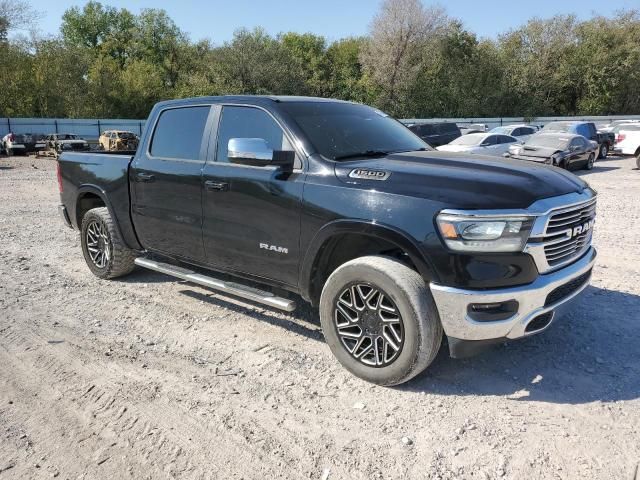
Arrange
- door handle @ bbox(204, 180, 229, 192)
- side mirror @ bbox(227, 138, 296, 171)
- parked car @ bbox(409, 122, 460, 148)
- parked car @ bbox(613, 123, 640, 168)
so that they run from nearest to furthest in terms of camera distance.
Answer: side mirror @ bbox(227, 138, 296, 171) → door handle @ bbox(204, 180, 229, 192) → parked car @ bbox(613, 123, 640, 168) → parked car @ bbox(409, 122, 460, 148)

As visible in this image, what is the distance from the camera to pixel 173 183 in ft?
15.4

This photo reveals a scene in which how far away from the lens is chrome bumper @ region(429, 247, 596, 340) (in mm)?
3072

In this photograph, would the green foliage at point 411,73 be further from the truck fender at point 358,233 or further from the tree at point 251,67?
the truck fender at point 358,233

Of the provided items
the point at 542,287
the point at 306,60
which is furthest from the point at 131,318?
the point at 306,60

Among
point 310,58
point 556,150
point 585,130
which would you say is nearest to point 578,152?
point 556,150

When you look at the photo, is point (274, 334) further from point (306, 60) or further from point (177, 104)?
point (306, 60)

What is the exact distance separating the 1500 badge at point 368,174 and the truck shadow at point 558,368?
4.71 ft

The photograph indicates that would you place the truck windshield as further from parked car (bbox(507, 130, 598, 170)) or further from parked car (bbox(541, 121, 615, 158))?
parked car (bbox(541, 121, 615, 158))

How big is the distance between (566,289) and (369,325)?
1.34 meters

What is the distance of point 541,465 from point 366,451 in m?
0.92

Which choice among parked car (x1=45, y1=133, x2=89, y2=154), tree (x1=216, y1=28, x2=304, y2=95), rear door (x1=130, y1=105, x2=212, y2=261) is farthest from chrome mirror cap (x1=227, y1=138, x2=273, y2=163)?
tree (x1=216, y1=28, x2=304, y2=95)

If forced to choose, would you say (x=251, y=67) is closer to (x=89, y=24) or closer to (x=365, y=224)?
(x=89, y=24)

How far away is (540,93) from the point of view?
49438 millimetres

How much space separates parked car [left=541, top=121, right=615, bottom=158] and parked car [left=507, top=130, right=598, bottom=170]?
8.15 feet
